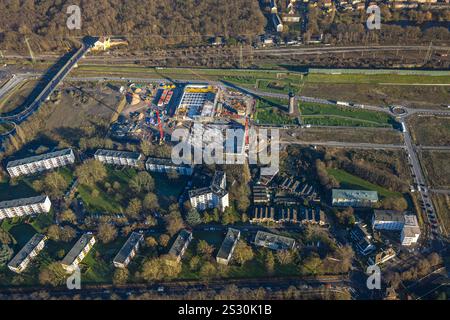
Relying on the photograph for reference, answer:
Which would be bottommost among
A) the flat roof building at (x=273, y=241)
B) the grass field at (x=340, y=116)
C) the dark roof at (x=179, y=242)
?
the flat roof building at (x=273, y=241)

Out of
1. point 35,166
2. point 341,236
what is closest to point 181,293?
point 341,236

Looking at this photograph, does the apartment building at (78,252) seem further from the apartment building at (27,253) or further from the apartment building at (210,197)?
the apartment building at (210,197)

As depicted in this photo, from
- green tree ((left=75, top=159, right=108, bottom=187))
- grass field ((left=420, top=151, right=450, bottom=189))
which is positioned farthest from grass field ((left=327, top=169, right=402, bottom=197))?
green tree ((left=75, top=159, right=108, bottom=187))

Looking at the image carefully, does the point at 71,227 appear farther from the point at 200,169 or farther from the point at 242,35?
the point at 242,35

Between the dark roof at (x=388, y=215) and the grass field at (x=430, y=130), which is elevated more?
the grass field at (x=430, y=130)

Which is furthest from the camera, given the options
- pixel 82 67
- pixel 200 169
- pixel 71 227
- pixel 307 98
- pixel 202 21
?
pixel 202 21

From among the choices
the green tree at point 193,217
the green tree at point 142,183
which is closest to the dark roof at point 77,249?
the green tree at point 142,183

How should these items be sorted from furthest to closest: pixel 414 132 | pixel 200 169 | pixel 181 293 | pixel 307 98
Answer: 1. pixel 307 98
2. pixel 414 132
3. pixel 200 169
4. pixel 181 293

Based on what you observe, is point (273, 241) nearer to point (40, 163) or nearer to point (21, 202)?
point (21, 202)

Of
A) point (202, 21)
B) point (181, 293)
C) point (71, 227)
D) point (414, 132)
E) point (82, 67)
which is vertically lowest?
point (181, 293)
